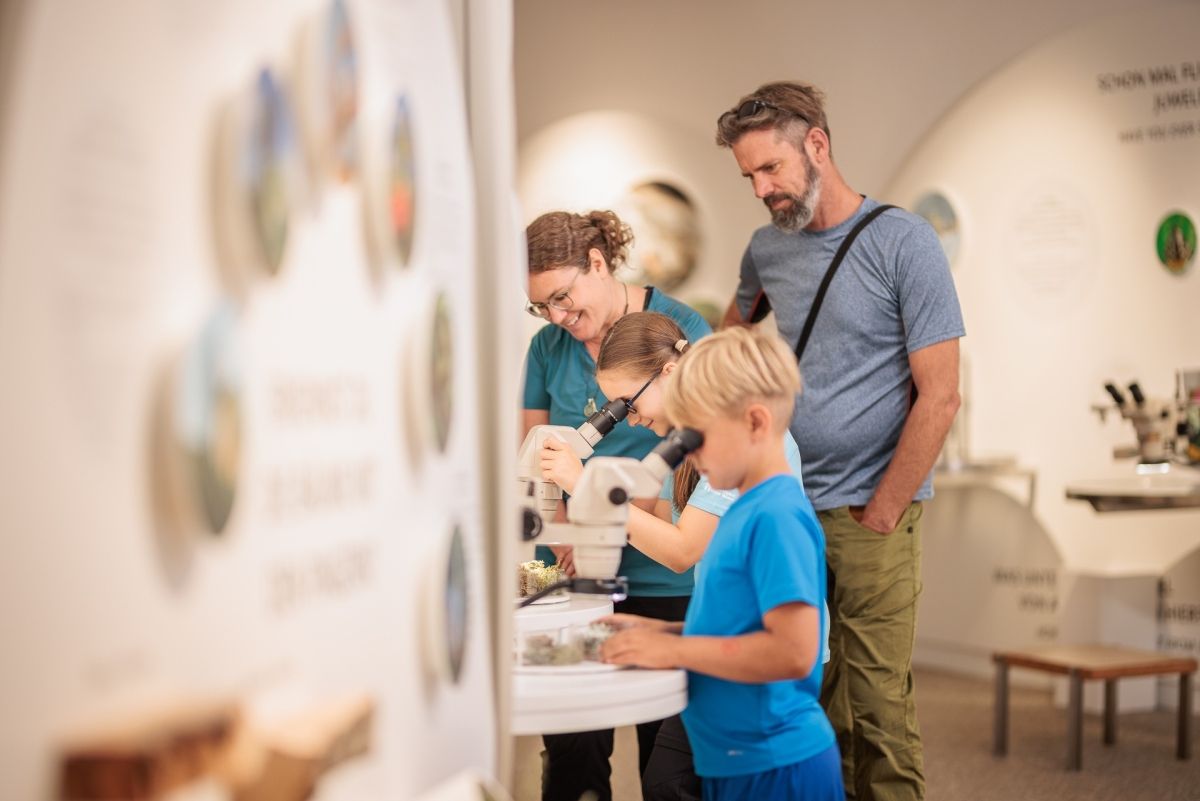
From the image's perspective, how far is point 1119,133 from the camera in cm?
589

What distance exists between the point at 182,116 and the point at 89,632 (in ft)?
1.33

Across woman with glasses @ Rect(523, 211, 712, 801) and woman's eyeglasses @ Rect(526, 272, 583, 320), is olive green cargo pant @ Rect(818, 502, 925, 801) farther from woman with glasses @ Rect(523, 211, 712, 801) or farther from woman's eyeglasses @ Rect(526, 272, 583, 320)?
woman's eyeglasses @ Rect(526, 272, 583, 320)

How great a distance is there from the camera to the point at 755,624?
2.02 m

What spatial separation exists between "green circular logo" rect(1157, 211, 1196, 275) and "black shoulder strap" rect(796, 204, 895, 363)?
3.09m

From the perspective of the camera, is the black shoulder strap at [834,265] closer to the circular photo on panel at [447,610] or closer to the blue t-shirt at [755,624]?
the blue t-shirt at [755,624]

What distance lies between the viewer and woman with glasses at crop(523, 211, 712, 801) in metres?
2.89

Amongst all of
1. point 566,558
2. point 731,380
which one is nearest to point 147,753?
point 731,380

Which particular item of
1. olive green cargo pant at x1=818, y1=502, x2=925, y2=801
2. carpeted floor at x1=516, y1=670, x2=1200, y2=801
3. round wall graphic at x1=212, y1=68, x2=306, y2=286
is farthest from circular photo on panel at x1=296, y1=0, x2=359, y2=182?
carpeted floor at x1=516, y1=670, x2=1200, y2=801

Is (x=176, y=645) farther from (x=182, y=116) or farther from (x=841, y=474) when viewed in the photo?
(x=841, y=474)

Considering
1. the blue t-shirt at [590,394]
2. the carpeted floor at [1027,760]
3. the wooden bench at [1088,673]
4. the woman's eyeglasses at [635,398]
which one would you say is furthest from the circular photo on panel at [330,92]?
the wooden bench at [1088,673]

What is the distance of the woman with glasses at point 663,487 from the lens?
98.3 inches

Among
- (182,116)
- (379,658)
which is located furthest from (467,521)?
(182,116)

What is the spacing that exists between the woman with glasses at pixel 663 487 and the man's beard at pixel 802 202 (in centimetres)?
47

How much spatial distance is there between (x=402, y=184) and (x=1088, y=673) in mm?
4033
